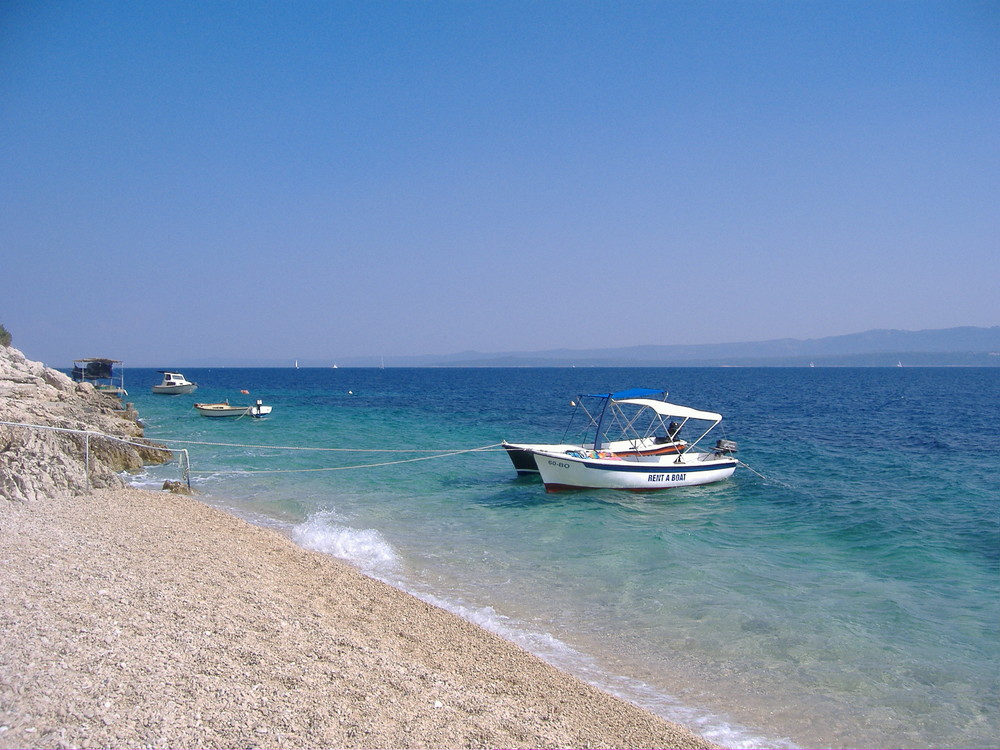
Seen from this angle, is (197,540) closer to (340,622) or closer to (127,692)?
(340,622)

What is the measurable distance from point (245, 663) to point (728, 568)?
8.97 metres

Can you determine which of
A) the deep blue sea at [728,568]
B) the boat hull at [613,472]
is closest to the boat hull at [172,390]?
the deep blue sea at [728,568]

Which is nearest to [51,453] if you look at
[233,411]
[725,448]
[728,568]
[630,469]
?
[728,568]

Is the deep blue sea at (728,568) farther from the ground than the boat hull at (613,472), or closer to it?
closer to it

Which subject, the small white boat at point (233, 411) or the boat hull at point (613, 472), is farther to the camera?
the small white boat at point (233, 411)

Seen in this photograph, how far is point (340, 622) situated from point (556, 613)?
3362 mm

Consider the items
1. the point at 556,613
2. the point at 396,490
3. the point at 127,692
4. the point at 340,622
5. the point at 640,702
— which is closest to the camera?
the point at 127,692

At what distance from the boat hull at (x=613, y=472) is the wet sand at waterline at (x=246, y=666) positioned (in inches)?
380

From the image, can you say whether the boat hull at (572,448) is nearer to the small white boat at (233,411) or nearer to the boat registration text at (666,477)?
the boat registration text at (666,477)

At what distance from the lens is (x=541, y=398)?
65.1 meters

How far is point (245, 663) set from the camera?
5969 mm

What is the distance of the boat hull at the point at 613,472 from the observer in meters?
18.9

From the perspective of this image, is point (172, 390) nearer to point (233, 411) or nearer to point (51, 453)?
point (233, 411)

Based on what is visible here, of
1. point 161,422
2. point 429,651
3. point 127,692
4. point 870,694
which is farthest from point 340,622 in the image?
point 161,422
